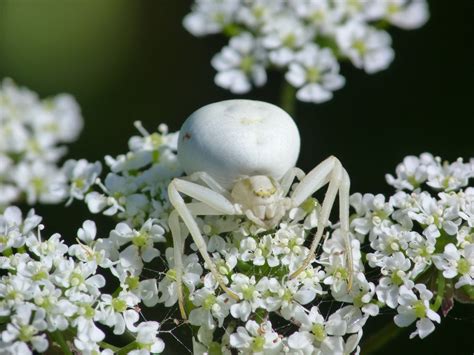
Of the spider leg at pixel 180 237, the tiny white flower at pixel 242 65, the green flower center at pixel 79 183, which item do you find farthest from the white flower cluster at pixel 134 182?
the tiny white flower at pixel 242 65

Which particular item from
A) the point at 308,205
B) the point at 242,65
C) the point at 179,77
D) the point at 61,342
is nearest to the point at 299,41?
the point at 242,65

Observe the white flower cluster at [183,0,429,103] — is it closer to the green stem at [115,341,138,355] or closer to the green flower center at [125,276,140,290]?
the green flower center at [125,276,140,290]

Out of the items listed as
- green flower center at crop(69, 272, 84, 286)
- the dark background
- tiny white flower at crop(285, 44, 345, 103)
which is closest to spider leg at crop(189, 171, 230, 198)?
green flower center at crop(69, 272, 84, 286)

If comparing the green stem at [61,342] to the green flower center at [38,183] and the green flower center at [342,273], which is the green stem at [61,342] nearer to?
the green flower center at [342,273]

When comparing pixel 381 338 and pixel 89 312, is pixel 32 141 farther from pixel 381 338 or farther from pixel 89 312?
pixel 381 338

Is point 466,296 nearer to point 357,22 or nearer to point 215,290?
point 215,290

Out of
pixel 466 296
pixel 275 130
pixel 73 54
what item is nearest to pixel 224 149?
pixel 275 130

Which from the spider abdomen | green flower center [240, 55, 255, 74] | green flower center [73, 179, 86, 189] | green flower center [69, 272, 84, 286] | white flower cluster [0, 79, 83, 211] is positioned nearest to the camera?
green flower center [69, 272, 84, 286]

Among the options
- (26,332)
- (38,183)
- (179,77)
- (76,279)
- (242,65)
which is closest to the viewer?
(26,332)
